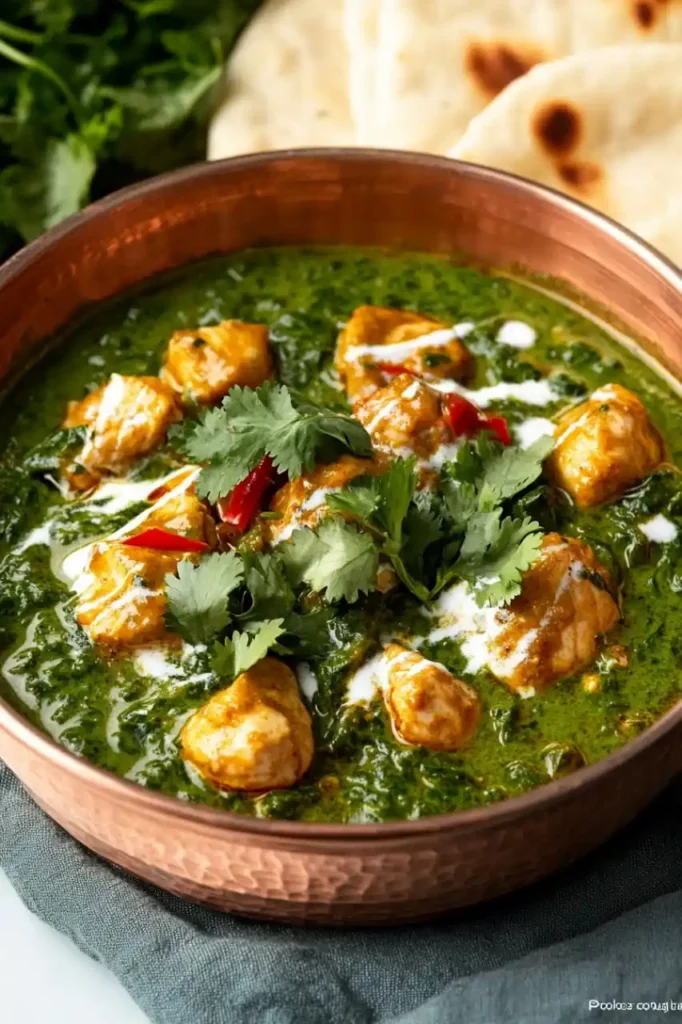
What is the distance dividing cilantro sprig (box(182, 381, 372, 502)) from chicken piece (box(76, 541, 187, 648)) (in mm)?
221

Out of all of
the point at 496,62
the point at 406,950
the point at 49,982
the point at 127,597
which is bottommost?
the point at 49,982

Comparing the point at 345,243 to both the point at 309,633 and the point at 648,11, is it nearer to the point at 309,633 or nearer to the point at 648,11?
the point at 648,11

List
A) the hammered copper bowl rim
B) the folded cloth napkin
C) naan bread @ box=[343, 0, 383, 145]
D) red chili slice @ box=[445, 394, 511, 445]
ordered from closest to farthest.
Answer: the hammered copper bowl rim < the folded cloth napkin < red chili slice @ box=[445, 394, 511, 445] < naan bread @ box=[343, 0, 383, 145]

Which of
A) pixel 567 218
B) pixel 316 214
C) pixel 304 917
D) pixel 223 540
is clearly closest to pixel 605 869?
pixel 304 917

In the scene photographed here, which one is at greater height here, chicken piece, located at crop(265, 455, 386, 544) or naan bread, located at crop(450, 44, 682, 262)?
naan bread, located at crop(450, 44, 682, 262)

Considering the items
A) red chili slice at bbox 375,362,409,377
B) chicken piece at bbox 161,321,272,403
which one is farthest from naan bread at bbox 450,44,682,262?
chicken piece at bbox 161,321,272,403

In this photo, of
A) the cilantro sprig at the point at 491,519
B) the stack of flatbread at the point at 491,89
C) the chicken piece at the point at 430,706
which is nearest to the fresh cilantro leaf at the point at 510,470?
the cilantro sprig at the point at 491,519

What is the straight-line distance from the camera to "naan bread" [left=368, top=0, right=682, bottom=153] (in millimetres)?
4285

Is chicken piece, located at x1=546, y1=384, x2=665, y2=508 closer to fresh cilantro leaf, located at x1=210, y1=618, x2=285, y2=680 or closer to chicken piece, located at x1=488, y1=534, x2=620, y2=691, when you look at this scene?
chicken piece, located at x1=488, y1=534, x2=620, y2=691

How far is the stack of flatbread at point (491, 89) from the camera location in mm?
4125

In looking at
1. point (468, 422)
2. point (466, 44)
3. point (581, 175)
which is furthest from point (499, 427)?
point (466, 44)

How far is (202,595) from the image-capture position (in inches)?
117

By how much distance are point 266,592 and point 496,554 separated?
53 centimetres

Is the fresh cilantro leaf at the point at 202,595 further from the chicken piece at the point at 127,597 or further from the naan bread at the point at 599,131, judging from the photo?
the naan bread at the point at 599,131
